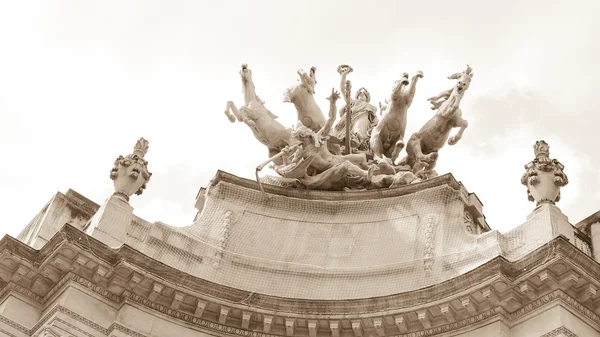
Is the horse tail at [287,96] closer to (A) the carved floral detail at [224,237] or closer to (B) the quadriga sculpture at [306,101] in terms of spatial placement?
(B) the quadriga sculpture at [306,101]

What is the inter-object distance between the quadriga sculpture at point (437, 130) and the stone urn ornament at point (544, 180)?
3404mm

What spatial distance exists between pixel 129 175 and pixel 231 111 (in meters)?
3.84

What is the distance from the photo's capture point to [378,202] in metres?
21.6

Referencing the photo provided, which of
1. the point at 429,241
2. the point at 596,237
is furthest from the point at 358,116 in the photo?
the point at 596,237

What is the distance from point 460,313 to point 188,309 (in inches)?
177

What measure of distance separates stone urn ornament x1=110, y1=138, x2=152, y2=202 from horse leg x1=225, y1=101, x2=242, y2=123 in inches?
126

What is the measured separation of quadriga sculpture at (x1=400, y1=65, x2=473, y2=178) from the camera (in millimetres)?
23297

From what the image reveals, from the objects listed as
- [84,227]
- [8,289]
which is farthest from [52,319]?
[84,227]

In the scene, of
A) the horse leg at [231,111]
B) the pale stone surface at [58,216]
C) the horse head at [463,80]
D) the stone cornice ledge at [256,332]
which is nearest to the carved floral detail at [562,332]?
the stone cornice ledge at [256,332]

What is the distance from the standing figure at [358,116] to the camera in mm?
24297

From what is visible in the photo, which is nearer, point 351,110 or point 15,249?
point 15,249

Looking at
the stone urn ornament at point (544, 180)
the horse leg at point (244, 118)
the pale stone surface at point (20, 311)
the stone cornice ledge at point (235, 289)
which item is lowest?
the pale stone surface at point (20, 311)

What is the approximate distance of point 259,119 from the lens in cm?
2397

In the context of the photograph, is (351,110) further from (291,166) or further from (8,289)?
(8,289)
